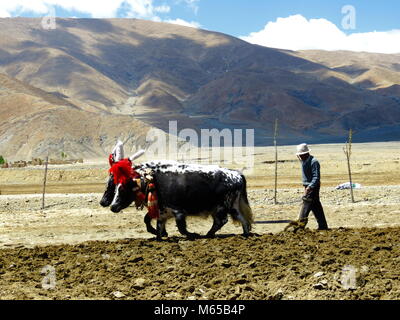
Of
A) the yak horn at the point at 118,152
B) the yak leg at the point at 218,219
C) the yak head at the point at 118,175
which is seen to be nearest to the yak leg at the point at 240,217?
the yak leg at the point at 218,219

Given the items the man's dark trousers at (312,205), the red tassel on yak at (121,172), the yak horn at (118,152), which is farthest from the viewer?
the man's dark trousers at (312,205)

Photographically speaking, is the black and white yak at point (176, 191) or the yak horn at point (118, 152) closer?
the black and white yak at point (176, 191)

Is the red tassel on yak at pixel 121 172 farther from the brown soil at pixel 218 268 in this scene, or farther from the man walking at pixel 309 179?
the man walking at pixel 309 179

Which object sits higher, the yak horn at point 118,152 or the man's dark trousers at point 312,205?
the yak horn at point 118,152

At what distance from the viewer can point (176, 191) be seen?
1130 cm

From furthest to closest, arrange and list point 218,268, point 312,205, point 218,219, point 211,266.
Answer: point 312,205 < point 218,219 < point 211,266 < point 218,268

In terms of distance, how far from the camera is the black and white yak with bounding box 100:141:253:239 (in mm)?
11305

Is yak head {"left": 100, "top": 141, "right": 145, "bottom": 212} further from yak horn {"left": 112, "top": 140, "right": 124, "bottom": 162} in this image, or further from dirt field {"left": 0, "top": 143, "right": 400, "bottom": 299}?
dirt field {"left": 0, "top": 143, "right": 400, "bottom": 299}

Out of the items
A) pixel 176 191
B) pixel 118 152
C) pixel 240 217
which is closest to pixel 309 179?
pixel 240 217

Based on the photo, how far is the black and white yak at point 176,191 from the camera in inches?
445

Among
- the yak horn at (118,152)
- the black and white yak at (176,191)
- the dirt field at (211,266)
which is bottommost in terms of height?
the dirt field at (211,266)

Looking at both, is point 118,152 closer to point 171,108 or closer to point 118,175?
point 118,175

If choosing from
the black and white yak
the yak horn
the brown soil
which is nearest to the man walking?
the brown soil

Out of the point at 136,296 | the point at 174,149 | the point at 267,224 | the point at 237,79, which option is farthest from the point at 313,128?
the point at 136,296
